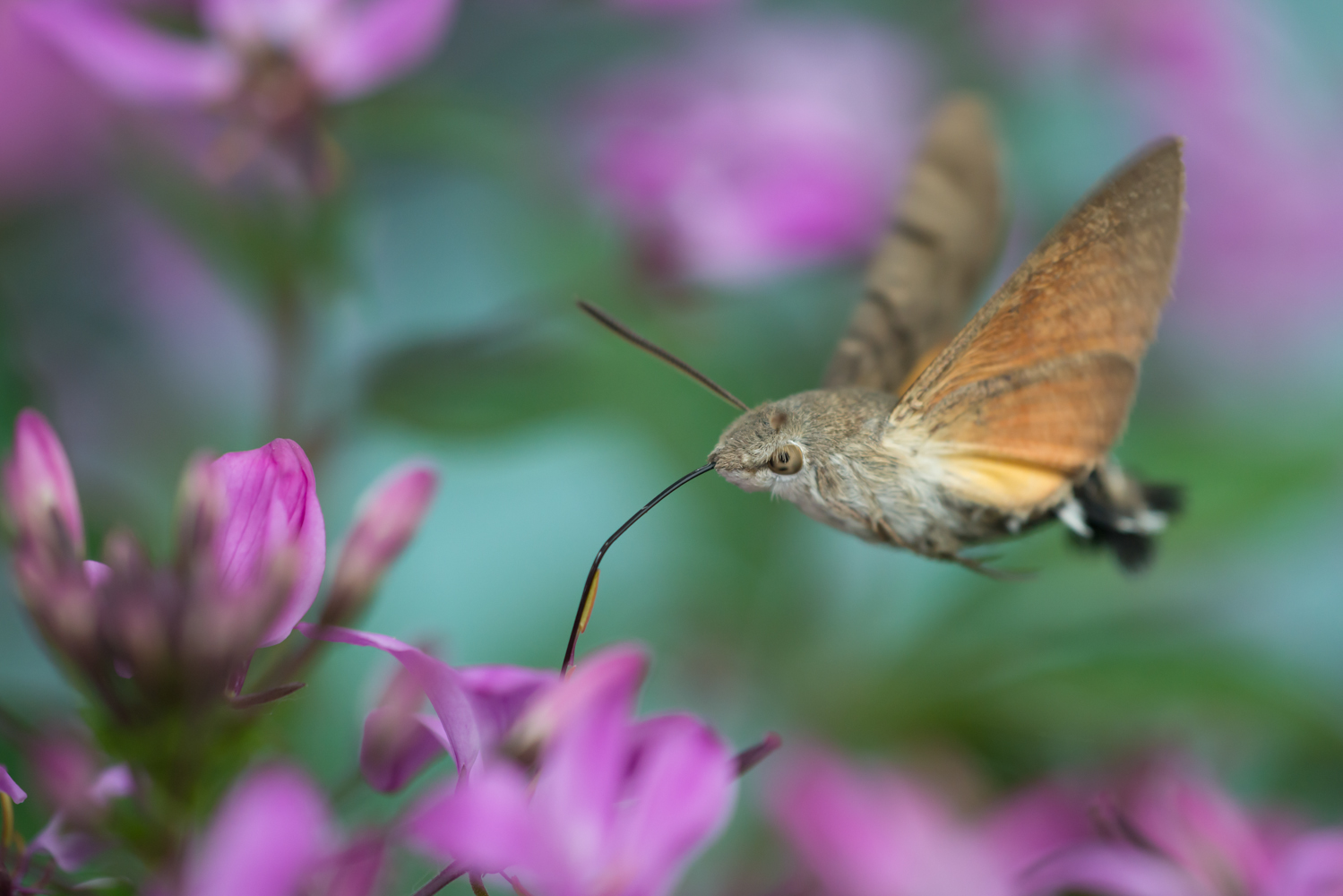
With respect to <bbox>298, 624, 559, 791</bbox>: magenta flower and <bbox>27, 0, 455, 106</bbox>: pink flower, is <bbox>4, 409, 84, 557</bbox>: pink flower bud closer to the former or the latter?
<bbox>298, 624, 559, 791</bbox>: magenta flower

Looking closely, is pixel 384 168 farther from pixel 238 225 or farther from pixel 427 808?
pixel 427 808

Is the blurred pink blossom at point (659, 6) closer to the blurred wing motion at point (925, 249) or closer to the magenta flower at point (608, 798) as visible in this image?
the blurred wing motion at point (925, 249)

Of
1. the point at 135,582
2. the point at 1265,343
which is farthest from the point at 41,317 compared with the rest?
the point at 1265,343

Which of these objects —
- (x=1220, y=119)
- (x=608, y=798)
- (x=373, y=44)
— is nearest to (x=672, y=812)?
(x=608, y=798)

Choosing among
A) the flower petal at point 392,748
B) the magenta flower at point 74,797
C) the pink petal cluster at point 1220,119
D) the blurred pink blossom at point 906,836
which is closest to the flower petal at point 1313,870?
the blurred pink blossom at point 906,836

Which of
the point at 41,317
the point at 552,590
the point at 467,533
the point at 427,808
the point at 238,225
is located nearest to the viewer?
the point at 427,808
